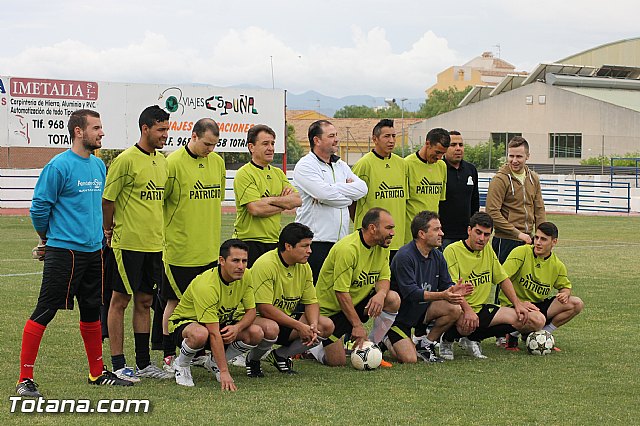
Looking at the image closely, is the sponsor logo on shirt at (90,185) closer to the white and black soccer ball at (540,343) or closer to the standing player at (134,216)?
the standing player at (134,216)

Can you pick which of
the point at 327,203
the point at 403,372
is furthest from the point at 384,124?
the point at 403,372

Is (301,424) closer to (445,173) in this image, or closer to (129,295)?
(129,295)

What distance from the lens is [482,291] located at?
900 cm

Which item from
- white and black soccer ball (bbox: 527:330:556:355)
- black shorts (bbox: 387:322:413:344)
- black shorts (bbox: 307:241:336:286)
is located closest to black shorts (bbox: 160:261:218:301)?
black shorts (bbox: 307:241:336:286)

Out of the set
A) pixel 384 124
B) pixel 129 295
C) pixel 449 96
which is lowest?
pixel 129 295

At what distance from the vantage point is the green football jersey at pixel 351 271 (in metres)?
8.17

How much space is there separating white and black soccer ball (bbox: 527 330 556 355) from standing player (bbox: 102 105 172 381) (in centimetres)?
351

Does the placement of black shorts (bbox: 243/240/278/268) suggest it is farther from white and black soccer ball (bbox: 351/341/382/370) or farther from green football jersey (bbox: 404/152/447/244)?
green football jersey (bbox: 404/152/447/244)


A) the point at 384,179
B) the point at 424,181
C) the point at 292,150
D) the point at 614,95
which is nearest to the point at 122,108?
the point at 424,181

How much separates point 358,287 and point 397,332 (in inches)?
23.5

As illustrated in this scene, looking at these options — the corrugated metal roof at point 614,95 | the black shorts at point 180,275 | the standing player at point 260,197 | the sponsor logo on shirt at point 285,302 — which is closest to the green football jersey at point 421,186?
the standing player at point 260,197

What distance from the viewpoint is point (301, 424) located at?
238 inches

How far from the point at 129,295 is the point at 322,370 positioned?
1.81 m

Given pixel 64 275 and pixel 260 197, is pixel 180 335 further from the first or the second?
pixel 260 197
